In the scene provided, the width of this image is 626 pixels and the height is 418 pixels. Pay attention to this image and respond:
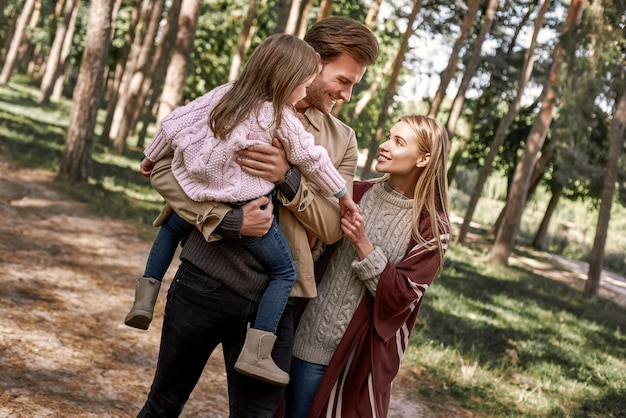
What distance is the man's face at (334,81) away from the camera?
283cm

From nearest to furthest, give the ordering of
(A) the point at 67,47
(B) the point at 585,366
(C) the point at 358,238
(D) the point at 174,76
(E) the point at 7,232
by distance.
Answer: (C) the point at 358,238, (E) the point at 7,232, (B) the point at 585,366, (D) the point at 174,76, (A) the point at 67,47

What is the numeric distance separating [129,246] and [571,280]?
18478 mm

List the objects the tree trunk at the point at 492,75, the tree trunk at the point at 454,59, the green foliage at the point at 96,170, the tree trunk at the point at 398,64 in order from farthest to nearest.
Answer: the tree trunk at the point at 492,75, the tree trunk at the point at 398,64, the tree trunk at the point at 454,59, the green foliage at the point at 96,170

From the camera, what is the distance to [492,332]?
413 inches

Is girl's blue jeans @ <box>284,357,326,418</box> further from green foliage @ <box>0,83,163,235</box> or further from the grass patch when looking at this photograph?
green foliage @ <box>0,83,163,235</box>

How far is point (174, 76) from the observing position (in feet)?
52.2

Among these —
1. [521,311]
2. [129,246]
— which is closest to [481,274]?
[521,311]

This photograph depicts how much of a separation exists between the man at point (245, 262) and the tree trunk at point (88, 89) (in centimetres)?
1092

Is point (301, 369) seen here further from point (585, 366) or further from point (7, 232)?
point (585, 366)

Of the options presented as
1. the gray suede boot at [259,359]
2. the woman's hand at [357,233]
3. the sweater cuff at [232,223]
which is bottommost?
the gray suede boot at [259,359]

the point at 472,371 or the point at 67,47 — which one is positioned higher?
the point at 67,47

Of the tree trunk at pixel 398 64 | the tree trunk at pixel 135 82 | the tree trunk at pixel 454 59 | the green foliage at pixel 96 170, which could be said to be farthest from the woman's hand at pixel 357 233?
the tree trunk at pixel 398 64

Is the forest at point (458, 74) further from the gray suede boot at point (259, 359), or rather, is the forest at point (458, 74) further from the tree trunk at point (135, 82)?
the gray suede boot at point (259, 359)

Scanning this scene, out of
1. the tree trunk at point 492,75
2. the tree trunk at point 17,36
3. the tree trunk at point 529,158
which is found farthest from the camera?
the tree trunk at point 17,36
